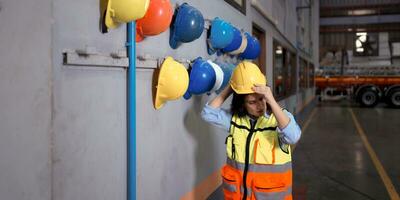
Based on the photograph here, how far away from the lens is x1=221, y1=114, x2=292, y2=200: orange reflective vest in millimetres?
2211

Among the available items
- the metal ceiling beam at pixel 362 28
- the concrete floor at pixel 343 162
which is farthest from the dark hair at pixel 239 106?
the metal ceiling beam at pixel 362 28

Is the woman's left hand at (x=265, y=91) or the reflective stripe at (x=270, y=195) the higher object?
the woman's left hand at (x=265, y=91)

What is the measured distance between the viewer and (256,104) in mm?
2281

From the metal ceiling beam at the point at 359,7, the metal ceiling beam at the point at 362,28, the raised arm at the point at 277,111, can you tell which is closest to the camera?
the raised arm at the point at 277,111

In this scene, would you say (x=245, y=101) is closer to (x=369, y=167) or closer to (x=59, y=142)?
(x=59, y=142)

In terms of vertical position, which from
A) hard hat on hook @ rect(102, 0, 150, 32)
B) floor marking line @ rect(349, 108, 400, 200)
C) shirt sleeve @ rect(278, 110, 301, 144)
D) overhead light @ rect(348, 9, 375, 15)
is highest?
overhead light @ rect(348, 9, 375, 15)

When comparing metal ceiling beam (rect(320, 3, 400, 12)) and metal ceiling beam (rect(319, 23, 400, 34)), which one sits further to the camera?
metal ceiling beam (rect(319, 23, 400, 34))

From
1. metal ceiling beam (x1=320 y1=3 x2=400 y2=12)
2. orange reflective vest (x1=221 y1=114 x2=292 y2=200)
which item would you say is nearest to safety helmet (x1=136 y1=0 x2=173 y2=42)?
orange reflective vest (x1=221 y1=114 x2=292 y2=200)

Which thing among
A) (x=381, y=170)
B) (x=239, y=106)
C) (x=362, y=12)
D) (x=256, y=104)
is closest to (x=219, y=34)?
(x=239, y=106)

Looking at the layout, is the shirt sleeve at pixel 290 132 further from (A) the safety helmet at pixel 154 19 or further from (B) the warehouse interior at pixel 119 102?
(A) the safety helmet at pixel 154 19

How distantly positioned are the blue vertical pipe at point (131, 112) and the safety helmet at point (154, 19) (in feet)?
0.39

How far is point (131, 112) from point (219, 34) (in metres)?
1.75

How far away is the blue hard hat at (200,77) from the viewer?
3201 millimetres

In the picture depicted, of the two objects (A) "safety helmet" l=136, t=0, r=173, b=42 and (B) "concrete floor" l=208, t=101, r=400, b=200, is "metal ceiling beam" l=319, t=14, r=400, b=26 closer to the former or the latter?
(B) "concrete floor" l=208, t=101, r=400, b=200
